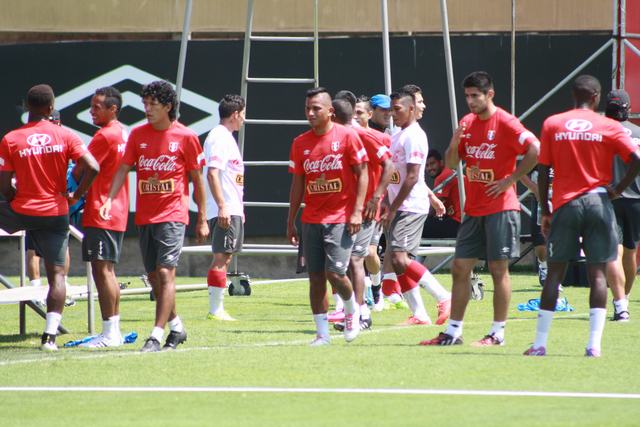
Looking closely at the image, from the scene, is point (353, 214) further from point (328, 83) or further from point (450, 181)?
point (328, 83)

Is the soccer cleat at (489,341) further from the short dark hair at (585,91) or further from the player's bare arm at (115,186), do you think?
the player's bare arm at (115,186)

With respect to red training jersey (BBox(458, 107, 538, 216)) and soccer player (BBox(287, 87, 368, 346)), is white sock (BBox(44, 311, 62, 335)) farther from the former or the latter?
red training jersey (BBox(458, 107, 538, 216))

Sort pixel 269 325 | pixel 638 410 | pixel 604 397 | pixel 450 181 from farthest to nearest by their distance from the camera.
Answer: pixel 450 181 → pixel 269 325 → pixel 604 397 → pixel 638 410

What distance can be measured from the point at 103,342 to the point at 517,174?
11.8ft

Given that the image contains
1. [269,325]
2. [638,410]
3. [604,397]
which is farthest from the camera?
[269,325]

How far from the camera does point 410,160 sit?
11.9 metres

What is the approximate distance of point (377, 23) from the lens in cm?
1989

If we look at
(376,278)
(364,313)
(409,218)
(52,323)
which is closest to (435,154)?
(376,278)

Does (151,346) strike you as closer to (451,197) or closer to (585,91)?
(585,91)

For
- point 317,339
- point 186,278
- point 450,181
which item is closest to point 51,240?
point 317,339

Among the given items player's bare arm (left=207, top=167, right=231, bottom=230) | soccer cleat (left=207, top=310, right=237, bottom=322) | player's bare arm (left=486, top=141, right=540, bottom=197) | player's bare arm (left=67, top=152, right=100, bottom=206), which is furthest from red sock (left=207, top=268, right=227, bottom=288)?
player's bare arm (left=486, top=141, right=540, bottom=197)

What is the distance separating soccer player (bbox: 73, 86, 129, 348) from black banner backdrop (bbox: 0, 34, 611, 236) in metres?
8.89

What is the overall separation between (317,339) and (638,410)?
3.75 metres

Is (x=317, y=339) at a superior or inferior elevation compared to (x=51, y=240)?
inferior
